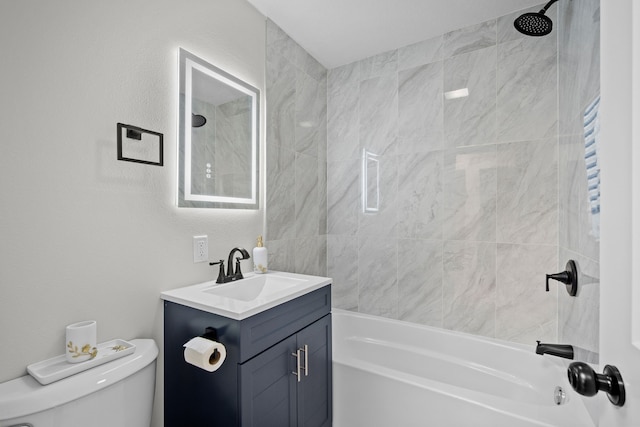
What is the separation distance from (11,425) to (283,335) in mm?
840

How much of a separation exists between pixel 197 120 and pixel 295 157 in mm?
839

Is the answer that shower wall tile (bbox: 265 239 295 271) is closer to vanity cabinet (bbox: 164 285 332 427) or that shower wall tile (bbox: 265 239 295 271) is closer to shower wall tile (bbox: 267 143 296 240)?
shower wall tile (bbox: 267 143 296 240)

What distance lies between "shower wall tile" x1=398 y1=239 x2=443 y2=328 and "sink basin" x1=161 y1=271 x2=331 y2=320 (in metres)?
0.88

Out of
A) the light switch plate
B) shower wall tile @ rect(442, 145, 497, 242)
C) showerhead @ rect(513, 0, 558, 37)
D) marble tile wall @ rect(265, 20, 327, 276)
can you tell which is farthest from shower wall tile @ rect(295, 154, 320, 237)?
showerhead @ rect(513, 0, 558, 37)

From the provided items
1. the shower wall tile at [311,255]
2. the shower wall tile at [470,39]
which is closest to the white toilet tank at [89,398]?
the shower wall tile at [311,255]

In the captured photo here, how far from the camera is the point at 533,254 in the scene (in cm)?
184

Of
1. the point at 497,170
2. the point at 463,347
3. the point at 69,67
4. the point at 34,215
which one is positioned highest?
the point at 69,67

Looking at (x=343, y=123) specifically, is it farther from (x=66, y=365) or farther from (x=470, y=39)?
(x=66, y=365)

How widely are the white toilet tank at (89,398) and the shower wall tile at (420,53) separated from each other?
2398mm

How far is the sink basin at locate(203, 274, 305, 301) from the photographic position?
1.52 metres

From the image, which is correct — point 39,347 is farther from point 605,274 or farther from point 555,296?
point 555,296

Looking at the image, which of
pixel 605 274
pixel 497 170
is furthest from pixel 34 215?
pixel 497 170

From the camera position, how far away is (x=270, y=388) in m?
1.25

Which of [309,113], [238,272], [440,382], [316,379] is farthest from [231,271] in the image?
[309,113]
